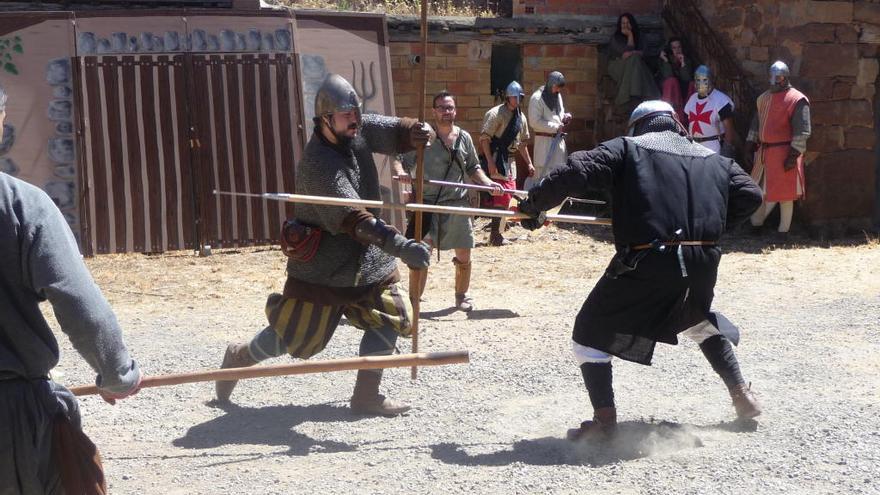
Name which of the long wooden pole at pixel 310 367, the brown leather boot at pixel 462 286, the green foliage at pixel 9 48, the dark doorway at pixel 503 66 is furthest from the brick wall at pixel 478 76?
the long wooden pole at pixel 310 367

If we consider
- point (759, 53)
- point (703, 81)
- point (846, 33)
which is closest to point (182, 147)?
point (703, 81)

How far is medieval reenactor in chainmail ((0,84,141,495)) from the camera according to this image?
2850mm

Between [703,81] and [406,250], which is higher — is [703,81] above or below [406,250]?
above

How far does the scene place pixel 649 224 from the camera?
15.2ft

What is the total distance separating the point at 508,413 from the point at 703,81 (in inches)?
267

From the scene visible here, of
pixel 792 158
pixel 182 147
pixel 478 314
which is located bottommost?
pixel 478 314

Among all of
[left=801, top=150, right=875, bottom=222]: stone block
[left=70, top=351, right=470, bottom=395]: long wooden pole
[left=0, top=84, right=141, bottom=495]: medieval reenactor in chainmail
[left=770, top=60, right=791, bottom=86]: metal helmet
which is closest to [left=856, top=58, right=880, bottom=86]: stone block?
[left=801, top=150, right=875, bottom=222]: stone block

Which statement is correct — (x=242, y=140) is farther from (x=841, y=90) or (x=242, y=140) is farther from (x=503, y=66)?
(x=841, y=90)

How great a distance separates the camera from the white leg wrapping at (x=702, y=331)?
488cm

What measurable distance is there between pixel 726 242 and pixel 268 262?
437 cm

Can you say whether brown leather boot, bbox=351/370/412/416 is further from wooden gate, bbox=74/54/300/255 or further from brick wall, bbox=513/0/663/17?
brick wall, bbox=513/0/663/17

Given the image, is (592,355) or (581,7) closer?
(592,355)

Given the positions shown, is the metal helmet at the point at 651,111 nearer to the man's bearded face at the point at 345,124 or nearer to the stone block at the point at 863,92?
the man's bearded face at the point at 345,124

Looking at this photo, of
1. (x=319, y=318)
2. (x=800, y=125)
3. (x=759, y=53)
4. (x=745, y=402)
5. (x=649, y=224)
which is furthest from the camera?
(x=759, y=53)
